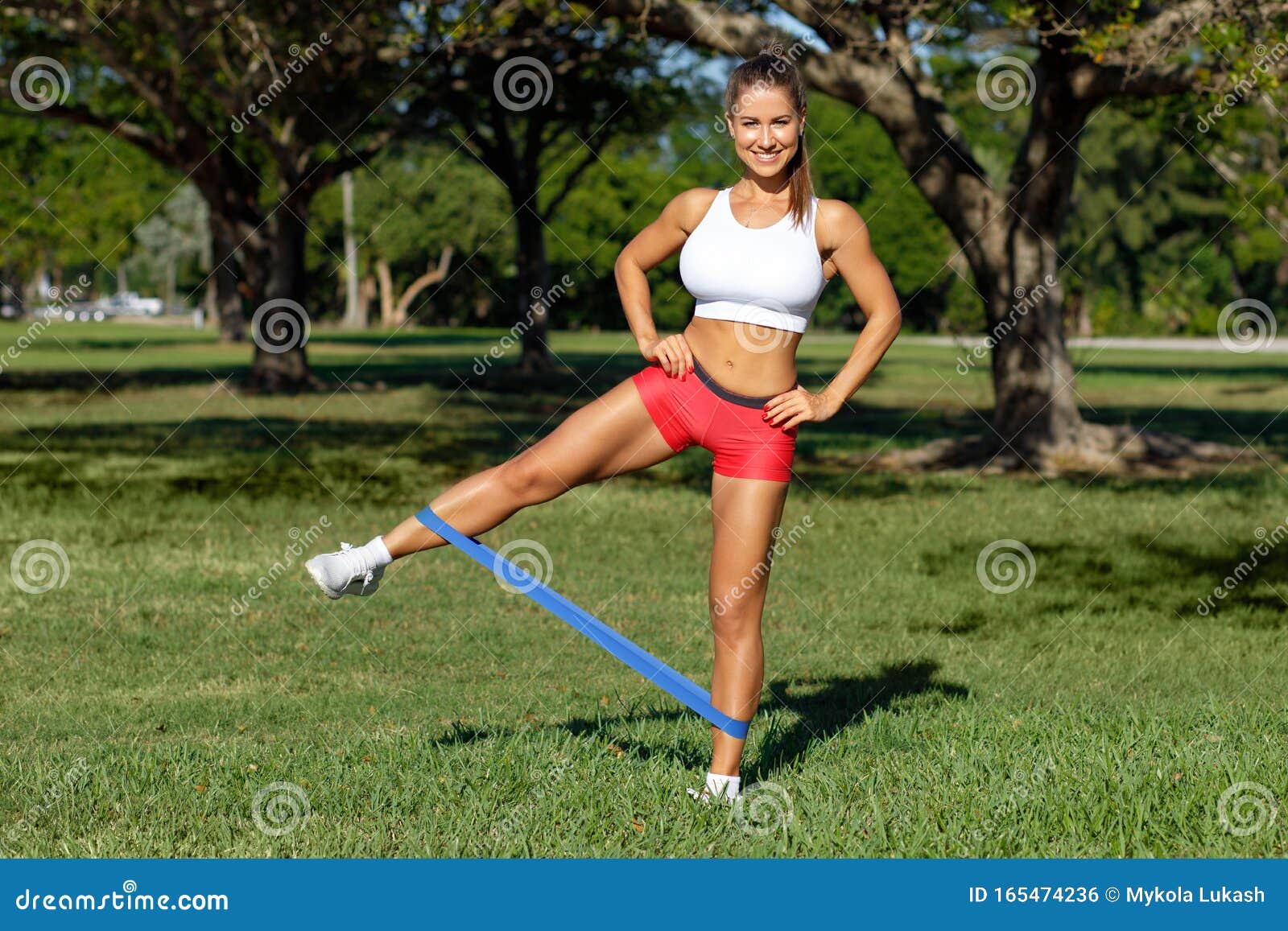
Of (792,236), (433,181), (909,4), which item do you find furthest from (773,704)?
→ (433,181)

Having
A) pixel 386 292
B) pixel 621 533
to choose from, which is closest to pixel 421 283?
pixel 386 292

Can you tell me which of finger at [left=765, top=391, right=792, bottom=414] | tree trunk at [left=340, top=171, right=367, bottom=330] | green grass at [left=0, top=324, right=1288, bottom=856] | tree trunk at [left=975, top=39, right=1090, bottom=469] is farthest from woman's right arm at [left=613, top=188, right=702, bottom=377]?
tree trunk at [left=340, top=171, right=367, bottom=330]

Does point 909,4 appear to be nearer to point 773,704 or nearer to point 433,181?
point 773,704

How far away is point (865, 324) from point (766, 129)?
2.18 ft

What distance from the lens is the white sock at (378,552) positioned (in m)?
4.26

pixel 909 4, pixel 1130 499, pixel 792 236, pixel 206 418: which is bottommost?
pixel 206 418

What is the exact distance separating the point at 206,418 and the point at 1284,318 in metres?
58.4

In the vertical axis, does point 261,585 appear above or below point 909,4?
below

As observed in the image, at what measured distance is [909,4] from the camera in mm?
13164

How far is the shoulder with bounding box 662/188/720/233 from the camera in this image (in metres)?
4.37

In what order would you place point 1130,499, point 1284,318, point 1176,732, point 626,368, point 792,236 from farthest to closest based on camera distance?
point 1284,318
point 626,368
point 1130,499
point 1176,732
point 792,236

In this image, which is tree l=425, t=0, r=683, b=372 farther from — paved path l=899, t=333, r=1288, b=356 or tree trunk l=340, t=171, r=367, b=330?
tree trunk l=340, t=171, r=367, b=330

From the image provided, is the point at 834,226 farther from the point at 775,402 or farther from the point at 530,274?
the point at 530,274

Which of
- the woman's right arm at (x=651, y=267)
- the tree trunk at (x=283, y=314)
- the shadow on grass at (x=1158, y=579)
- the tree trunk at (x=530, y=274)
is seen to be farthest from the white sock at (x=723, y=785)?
the tree trunk at (x=530, y=274)
